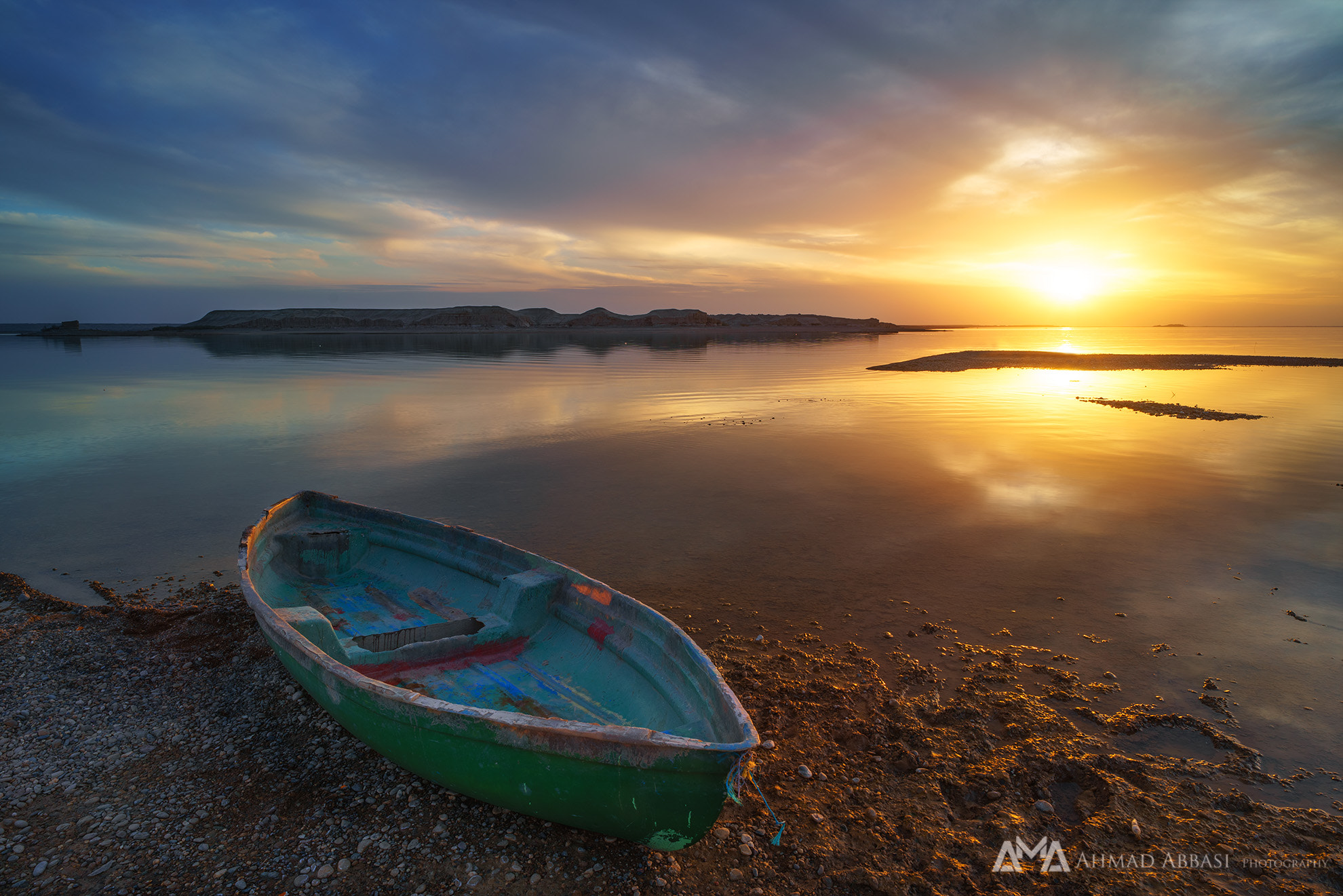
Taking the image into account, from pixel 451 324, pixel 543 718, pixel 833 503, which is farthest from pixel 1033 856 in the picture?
pixel 451 324

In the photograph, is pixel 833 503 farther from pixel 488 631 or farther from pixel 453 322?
pixel 453 322

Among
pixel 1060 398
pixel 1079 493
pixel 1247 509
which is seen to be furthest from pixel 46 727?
pixel 1060 398

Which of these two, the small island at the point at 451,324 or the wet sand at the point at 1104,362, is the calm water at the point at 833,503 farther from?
the small island at the point at 451,324

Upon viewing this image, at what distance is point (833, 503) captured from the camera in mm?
14047

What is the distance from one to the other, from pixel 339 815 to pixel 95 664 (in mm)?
4679

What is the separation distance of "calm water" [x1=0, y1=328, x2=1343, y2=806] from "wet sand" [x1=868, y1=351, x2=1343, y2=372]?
1978 cm

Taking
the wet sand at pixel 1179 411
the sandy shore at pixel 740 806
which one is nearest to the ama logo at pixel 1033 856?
the sandy shore at pixel 740 806

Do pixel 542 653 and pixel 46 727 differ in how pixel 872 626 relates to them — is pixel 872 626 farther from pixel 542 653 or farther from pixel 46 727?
pixel 46 727

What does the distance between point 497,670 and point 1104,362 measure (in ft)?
219

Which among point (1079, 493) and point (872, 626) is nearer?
point (872, 626)

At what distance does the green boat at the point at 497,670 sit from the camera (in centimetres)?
421

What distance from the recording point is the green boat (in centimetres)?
421

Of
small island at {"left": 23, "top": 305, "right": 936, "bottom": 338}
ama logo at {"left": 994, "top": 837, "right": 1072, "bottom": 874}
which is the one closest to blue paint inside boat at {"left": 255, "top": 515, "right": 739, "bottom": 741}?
ama logo at {"left": 994, "top": 837, "right": 1072, "bottom": 874}

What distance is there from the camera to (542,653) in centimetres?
690
